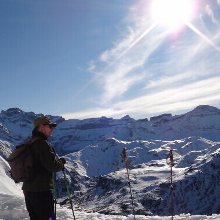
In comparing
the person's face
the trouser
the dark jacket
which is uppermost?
the person's face

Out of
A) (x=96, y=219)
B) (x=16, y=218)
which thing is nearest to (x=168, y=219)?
(x=96, y=219)

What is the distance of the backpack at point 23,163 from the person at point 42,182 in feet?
0.35

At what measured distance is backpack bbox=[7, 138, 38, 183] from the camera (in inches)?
343

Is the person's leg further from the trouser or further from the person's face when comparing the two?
the person's face

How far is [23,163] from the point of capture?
343 inches

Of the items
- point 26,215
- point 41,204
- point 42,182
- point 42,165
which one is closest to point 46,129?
point 42,165

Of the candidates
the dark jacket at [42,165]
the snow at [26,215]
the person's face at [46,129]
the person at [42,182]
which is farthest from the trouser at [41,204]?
the snow at [26,215]

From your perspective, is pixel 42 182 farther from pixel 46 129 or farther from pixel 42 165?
pixel 46 129

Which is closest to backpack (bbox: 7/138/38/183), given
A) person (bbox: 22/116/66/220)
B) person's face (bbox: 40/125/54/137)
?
person (bbox: 22/116/66/220)

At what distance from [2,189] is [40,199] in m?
14.0

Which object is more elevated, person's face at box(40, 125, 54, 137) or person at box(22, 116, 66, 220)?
person's face at box(40, 125, 54, 137)

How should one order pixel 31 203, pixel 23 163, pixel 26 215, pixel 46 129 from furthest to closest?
pixel 26 215, pixel 46 129, pixel 31 203, pixel 23 163

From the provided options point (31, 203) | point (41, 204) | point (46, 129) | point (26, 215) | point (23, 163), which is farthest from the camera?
point (26, 215)

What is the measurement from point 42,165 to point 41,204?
2.61 feet
